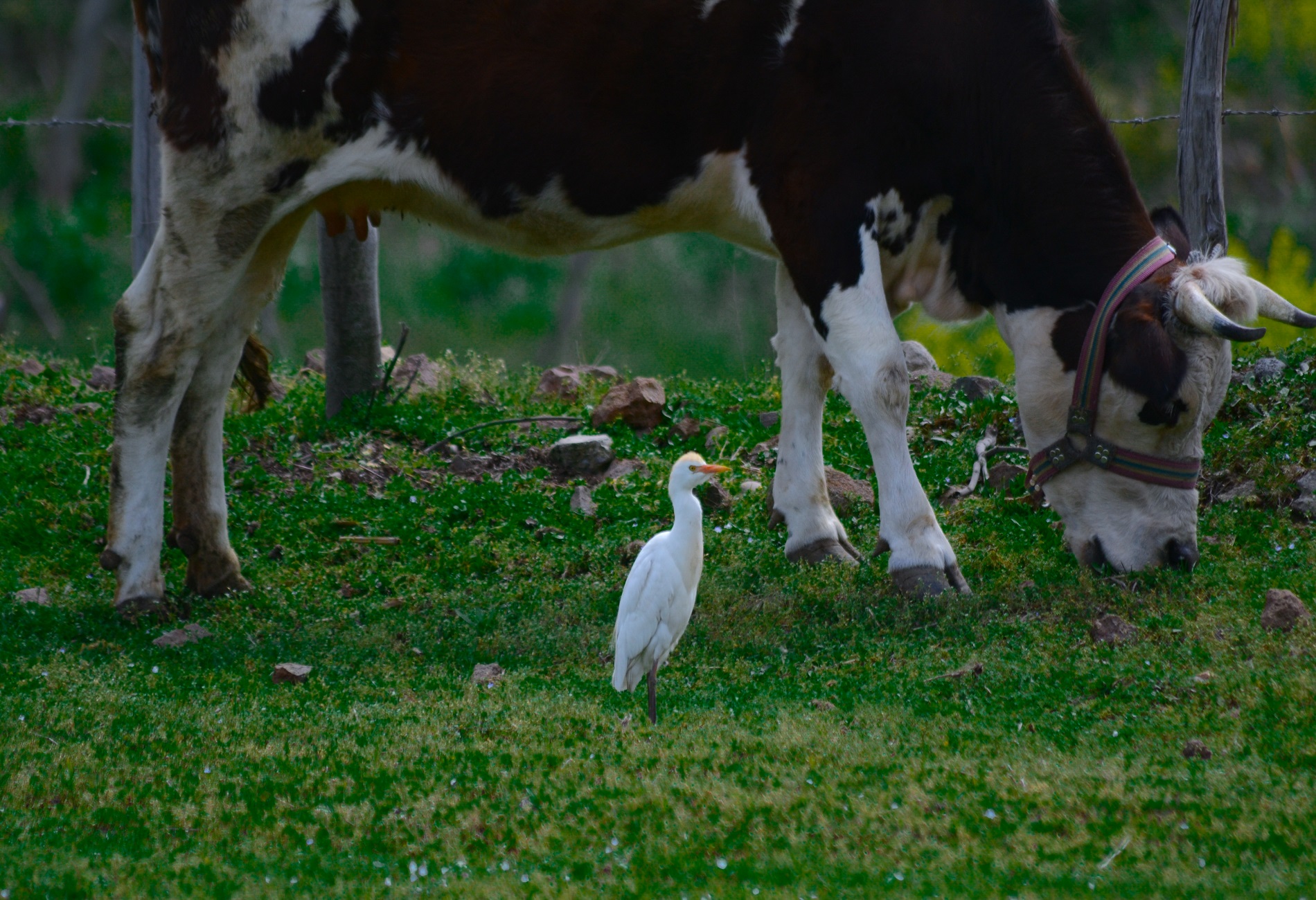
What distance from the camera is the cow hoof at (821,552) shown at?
6.14 meters

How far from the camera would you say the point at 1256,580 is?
211 inches

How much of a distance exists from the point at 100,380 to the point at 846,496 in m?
5.06

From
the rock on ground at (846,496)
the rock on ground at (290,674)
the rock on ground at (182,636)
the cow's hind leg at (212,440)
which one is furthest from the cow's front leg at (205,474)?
the rock on ground at (846,496)

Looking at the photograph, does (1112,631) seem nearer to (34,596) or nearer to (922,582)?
(922,582)

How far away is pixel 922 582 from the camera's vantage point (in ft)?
17.7

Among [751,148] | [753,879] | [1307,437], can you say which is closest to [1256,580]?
[1307,437]

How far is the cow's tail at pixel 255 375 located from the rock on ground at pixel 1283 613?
4584 millimetres

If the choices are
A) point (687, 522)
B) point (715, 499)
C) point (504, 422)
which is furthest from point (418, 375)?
point (687, 522)

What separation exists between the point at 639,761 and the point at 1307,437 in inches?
170

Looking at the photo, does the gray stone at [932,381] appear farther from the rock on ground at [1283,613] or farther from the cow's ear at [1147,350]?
the rock on ground at [1283,613]

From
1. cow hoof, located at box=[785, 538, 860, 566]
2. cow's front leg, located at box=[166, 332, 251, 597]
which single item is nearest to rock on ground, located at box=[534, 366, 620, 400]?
cow's front leg, located at box=[166, 332, 251, 597]

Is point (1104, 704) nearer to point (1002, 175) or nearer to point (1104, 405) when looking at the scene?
point (1104, 405)

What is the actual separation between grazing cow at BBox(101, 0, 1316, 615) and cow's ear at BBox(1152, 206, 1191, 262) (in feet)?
0.05

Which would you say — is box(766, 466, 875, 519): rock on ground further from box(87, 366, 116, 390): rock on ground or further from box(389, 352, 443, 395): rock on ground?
box(87, 366, 116, 390): rock on ground
